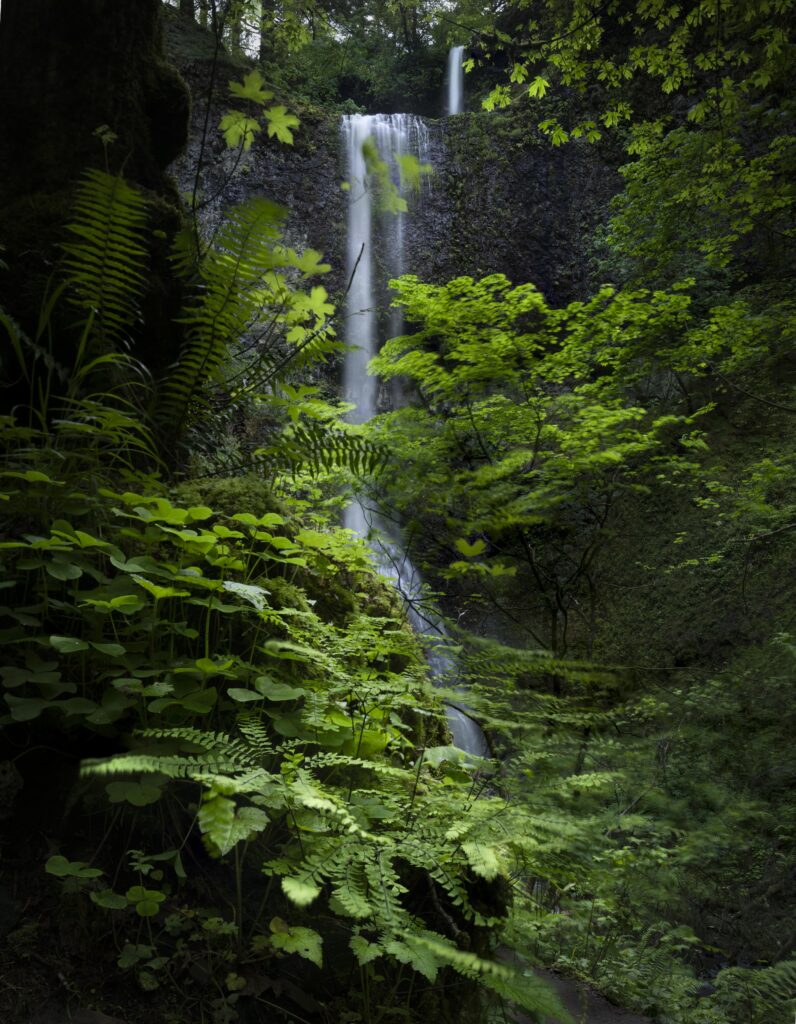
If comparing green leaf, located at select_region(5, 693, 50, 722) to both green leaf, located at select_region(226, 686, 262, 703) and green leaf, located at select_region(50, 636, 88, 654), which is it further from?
green leaf, located at select_region(226, 686, 262, 703)

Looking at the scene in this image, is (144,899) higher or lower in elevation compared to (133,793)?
lower

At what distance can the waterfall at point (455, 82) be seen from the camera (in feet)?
→ 52.1

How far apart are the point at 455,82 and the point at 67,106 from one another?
16247 mm

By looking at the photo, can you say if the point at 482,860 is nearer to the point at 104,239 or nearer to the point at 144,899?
the point at 144,899

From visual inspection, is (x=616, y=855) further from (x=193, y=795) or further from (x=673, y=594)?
(x=673, y=594)

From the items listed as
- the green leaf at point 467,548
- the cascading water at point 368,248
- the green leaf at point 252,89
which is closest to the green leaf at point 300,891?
the green leaf at point 467,548

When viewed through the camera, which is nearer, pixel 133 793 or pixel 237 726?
pixel 133 793

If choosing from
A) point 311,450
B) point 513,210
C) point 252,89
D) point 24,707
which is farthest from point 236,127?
point 513,210

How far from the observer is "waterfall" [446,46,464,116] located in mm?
15871

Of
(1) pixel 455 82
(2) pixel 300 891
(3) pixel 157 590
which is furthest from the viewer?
(1) pixel 455 82

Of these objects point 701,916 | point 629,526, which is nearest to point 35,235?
point 701,916

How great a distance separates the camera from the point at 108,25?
2.76 m

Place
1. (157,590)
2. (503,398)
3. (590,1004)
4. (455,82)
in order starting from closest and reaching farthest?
1. (157,590)
2. (590,1004)
3. (503,398)
4. (455,82)

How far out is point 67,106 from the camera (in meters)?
2.69
